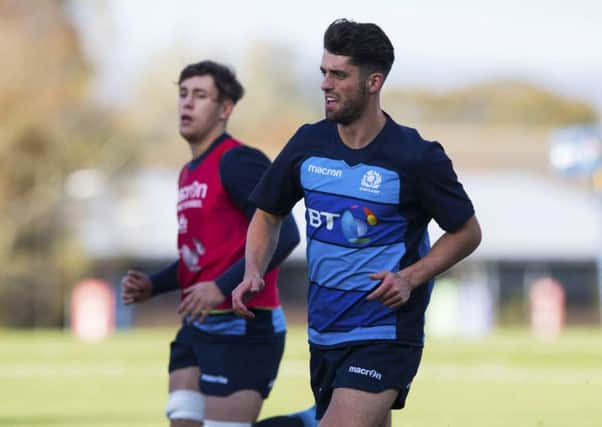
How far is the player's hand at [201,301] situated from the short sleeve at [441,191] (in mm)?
1434

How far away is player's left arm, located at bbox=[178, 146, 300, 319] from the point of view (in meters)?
7.25

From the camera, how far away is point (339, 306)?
6332mm

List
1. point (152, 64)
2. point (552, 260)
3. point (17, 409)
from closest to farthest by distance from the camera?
point (17, 409)
point (152, 64)
point (552, 260)

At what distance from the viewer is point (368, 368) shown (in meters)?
6.19

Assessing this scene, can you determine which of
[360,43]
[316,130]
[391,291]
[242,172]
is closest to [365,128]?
[316,130]

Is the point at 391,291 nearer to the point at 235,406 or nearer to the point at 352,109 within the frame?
the point at 352,109

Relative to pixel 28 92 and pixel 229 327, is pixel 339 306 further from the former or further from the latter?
pixel 28 92

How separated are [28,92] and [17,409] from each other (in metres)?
30.6

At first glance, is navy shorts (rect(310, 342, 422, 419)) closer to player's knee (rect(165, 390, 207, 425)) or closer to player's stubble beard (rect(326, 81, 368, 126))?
player's stubble beard (rect(326, 81, 368, 126))

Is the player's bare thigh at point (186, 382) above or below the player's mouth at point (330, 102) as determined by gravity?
below

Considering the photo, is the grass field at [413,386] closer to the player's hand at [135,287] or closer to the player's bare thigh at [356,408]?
the player's hand at [135,287]

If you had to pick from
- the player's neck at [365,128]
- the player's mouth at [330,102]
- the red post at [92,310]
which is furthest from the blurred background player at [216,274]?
the red post at [92,310]

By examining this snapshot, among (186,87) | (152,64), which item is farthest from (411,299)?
(152,64)

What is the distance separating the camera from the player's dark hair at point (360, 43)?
6238 mm
